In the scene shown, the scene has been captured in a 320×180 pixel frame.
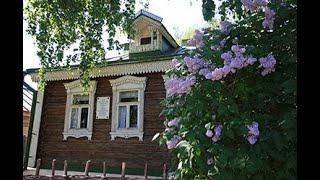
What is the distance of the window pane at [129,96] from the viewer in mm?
13258

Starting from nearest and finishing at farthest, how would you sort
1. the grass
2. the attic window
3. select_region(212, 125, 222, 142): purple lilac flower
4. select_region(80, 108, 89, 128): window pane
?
select_region(212, 125, 222, 142): purple lilac flower → the grass → select_region(80, 108, 89, 128): window pane → the attic window

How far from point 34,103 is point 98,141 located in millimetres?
3626

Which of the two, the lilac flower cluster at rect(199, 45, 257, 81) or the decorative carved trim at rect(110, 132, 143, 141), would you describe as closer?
the lilac flower cluster at rect(199, 45, 257, 81)

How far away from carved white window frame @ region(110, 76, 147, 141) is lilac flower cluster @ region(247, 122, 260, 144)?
395 inches

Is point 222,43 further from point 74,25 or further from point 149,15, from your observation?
point 149,15

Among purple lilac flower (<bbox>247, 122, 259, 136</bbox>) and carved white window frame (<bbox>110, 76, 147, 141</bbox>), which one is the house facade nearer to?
carved white window frame (<bbox>110, 76, 147, 141</bbox>)

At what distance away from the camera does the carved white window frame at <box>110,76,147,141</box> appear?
12.8m

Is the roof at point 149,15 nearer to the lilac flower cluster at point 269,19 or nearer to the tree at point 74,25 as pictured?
the tree at point 74,25

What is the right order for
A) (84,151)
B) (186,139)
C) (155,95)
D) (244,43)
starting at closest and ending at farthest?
(186,139) < (244,43) < (155,95) < (84,151)

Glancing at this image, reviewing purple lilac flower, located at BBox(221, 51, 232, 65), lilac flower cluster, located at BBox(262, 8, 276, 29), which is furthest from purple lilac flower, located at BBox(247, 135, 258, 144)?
lilac flower cluster, located at BBox(262, 8, 276, 29)

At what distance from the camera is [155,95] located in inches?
504

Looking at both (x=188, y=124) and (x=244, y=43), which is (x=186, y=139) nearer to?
(x=188, y=124)

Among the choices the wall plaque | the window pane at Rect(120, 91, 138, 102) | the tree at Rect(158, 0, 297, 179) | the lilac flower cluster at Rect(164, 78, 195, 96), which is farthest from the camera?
the wall plaque
